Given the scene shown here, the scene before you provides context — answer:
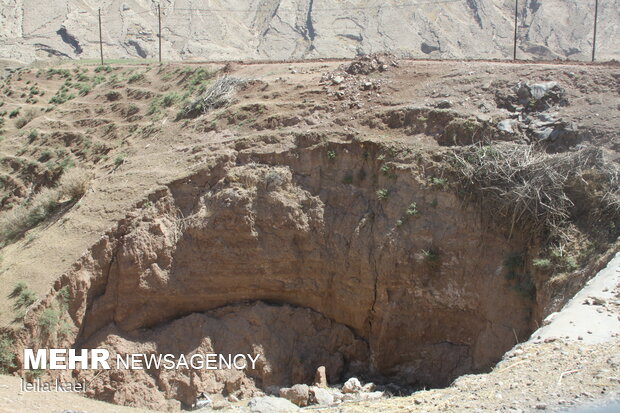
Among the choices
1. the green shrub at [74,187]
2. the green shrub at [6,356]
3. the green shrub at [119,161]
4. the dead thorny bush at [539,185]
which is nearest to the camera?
the dead thorny bush at [539,185]

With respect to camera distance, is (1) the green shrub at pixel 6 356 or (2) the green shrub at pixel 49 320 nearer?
(1) the green shrub at pixel 6 356

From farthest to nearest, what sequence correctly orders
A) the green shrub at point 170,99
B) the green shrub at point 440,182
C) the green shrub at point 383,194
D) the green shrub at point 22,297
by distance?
the green shrub at point 170,99
the green shrub at point 383,194
the green shrub at point 440,182
the green shrub at point 22,297

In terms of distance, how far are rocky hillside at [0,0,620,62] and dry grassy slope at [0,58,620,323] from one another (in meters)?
28.5

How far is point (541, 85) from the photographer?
10914mm

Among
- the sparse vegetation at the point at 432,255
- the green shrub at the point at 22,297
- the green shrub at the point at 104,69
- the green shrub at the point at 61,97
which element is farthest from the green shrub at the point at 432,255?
the green shrub at the point at 104,69

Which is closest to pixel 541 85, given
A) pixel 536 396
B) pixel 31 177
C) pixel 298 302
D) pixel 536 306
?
pixel 536 306

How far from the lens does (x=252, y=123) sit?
12.1 m

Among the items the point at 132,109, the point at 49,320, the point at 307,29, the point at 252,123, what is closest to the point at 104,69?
the point at 132,109

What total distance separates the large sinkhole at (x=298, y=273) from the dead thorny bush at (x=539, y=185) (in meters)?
0.34

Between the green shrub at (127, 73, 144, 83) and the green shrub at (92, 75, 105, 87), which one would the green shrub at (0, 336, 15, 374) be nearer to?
the green shrub at (127, 73, 144, 83)

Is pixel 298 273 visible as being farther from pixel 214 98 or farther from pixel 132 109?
pixel 132 109

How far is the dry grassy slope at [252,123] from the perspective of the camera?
414 inches

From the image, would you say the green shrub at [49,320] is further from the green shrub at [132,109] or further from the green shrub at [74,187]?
the green shrub at [132,109]

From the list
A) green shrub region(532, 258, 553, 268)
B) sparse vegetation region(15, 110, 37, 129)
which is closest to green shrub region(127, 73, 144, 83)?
sparse vegetation region(15, 110, 37, 129)
